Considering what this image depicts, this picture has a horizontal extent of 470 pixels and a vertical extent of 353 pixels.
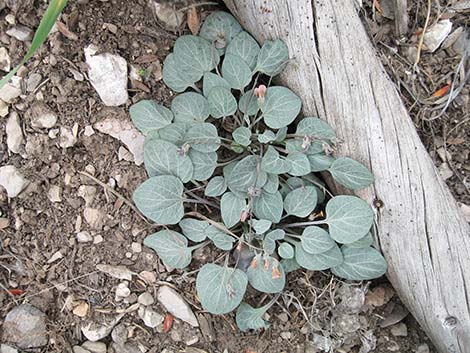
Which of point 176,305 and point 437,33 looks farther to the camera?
point 437,33

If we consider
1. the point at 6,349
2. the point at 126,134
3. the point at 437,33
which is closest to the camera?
the point at 6,349

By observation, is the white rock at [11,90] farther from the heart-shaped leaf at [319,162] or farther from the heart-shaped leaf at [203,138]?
the heart-shaped leaf at [319,162]

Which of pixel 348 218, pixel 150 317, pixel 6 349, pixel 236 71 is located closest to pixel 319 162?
pixel 348 218

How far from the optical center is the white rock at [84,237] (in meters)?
2.18

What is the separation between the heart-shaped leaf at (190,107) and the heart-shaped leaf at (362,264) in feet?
2.16

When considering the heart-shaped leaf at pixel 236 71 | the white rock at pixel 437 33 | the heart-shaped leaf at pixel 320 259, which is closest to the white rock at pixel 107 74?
the heart-shaped leaf at pixel 236 71

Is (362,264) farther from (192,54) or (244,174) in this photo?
(192,54)

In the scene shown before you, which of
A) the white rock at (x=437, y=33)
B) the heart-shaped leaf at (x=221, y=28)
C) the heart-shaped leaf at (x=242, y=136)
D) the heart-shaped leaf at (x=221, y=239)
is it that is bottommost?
the heart-shaped leaf at (x=221, y=239)

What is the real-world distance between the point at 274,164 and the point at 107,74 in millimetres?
633

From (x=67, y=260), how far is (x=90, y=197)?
0.22 meters

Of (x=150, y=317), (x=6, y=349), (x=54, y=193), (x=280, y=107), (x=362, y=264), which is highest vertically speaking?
(x=280, y=107)

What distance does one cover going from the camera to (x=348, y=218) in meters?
2.13

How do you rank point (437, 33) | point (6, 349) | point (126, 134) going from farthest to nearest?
point (437, 33), point (126, 134), point (6, 349)

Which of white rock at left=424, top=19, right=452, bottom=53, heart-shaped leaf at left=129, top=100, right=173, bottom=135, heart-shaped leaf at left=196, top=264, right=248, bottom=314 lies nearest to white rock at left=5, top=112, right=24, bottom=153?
heart-shaped leaf at left=129, top=100, right=173, bottom=135
